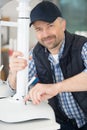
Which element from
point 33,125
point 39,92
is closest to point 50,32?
point 39,92

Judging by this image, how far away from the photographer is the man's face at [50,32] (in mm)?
1059

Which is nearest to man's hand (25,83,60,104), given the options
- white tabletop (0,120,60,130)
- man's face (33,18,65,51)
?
white tabletop (0,120,60,130)

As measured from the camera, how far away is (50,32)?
1.10m

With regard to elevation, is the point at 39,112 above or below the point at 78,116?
above

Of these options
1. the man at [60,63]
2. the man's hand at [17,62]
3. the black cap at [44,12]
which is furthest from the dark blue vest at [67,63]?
the man's hand at [17,62]

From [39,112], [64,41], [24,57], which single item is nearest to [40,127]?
[39,112]

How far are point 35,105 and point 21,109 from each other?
0.21 feet

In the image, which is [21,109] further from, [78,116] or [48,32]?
[78,116]

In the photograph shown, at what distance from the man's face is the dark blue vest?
0.19 ft

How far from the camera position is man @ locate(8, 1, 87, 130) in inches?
40.3

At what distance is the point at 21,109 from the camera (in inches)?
33.6

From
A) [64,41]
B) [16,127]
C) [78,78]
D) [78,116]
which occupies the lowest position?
[78,116]

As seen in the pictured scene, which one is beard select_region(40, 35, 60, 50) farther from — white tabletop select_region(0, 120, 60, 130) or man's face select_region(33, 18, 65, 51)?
white tabletop select_region(0, 120, 60, 130)

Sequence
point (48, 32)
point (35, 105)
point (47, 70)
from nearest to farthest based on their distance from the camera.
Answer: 1. point (35, 105)
2. point (48, 32)
3. point (47, 70)
